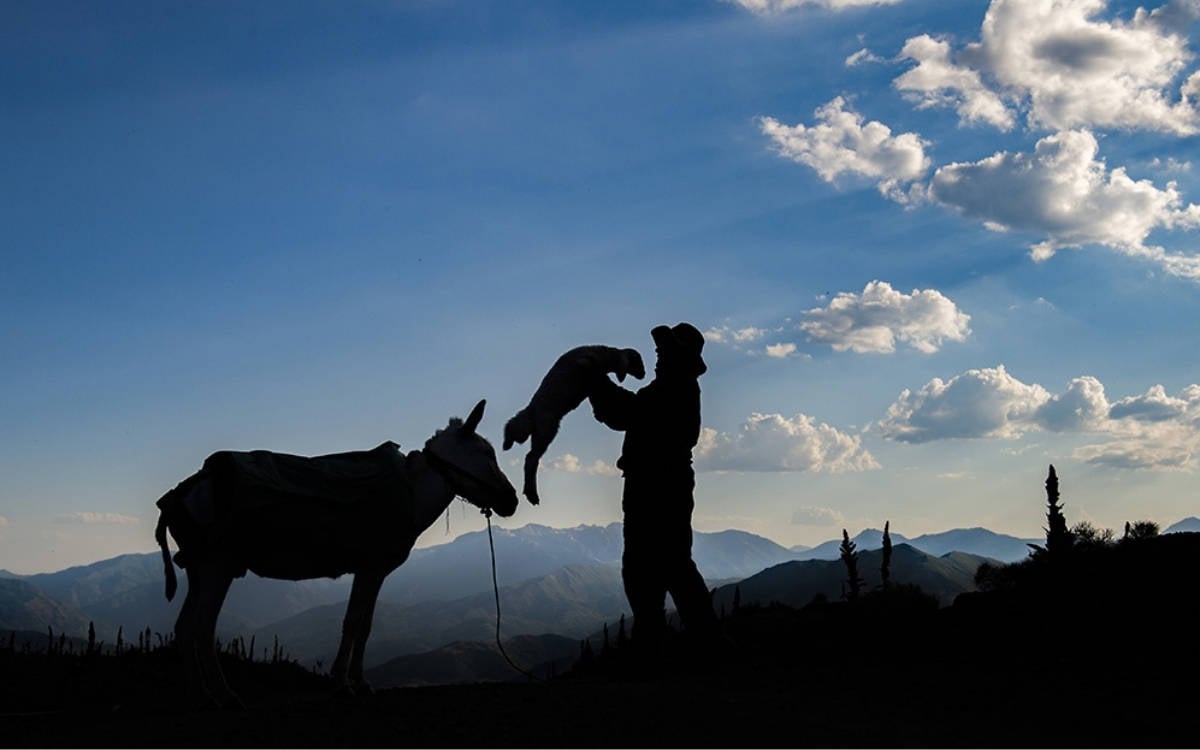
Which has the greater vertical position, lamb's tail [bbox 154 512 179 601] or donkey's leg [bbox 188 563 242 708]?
lamb's tail [bbox 154 512 179 601]

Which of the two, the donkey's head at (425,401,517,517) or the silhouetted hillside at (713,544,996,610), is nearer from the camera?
the donkey's head at (425,401,517,517)

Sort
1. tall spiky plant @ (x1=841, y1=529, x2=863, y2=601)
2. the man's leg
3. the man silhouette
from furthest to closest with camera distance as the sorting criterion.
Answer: tall spiky plant @ (x1=841, y1=529, x2=863, y2=601), the man silhouette, the man's leg

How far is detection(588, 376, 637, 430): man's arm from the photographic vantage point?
12039 millimetres

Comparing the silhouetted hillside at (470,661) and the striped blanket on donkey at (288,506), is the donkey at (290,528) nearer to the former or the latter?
the striped blanket on donkey at (288,506)

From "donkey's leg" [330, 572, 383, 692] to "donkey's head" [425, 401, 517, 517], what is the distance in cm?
141

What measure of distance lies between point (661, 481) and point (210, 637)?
16.6ft

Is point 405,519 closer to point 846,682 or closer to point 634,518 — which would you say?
point 634,518

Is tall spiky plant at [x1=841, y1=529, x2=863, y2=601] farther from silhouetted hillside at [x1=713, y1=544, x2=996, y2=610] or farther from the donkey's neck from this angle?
silhouetted hillside at [x1=713, y1=544, x2=996, y2=610]

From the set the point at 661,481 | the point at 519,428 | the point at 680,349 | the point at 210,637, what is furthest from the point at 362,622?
the point at 680,349

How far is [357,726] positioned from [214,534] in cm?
291

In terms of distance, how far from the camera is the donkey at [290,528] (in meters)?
9.88

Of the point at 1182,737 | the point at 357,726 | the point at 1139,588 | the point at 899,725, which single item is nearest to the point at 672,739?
the point at 899,725

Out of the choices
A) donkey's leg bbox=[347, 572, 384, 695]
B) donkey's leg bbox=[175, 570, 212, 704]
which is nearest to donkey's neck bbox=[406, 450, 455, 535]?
donkey's leg bbox=[347, 572, 384, 695]

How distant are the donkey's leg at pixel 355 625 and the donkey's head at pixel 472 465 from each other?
141 centimetres
